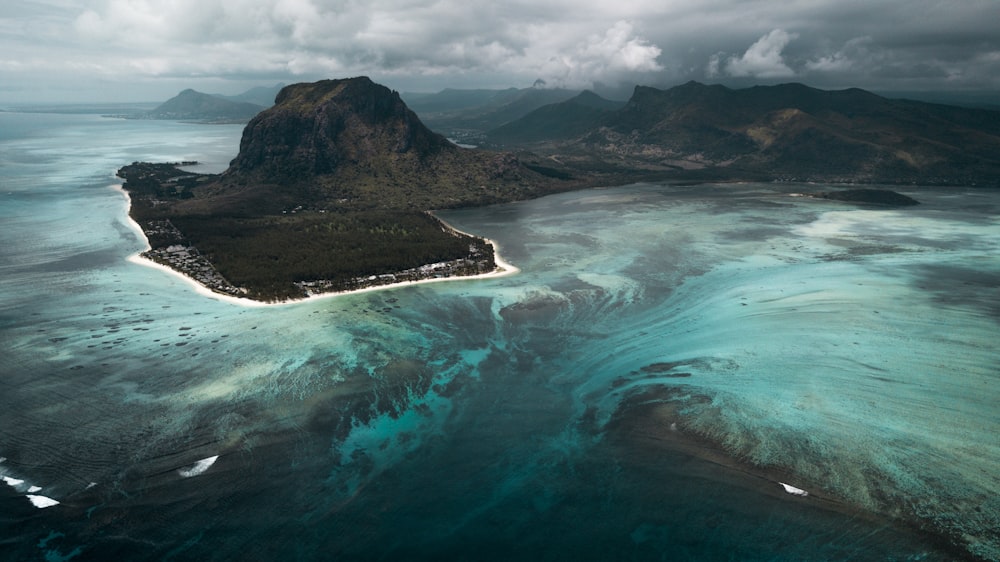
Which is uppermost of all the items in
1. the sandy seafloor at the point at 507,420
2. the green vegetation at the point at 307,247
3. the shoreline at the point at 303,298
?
the green vegetation at the point at 307,247

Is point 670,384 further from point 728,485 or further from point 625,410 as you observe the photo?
point 728,485

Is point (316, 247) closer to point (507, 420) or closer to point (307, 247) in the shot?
point (307, 247)

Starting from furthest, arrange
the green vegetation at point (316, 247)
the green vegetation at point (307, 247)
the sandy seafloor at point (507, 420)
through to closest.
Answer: the green vegetation at point (316, 247) → the green vegetation at point (307, 247) → the sandy seafloor at point (507, 420)

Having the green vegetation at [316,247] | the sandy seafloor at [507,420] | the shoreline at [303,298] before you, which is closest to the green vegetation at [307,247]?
the green vegetation at [316,247]

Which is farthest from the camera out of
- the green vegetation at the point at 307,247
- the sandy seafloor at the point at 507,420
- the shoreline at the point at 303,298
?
the green vegetation at the point at 307,247

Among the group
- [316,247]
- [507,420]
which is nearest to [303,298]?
[316,247]

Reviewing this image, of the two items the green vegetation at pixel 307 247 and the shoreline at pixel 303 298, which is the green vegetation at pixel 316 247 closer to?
the green vegetation at pixel 307 247

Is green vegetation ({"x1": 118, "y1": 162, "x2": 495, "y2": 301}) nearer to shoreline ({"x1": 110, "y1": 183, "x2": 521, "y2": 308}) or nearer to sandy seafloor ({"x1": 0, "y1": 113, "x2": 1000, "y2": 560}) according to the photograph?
shoreline ({"x1": 110, "y1": 183, "x2": 521, "y2": 308})

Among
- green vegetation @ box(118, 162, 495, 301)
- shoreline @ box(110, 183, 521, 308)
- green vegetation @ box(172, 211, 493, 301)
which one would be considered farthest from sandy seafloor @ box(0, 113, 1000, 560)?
green vegetation @ box(172, 211, 493, 301)

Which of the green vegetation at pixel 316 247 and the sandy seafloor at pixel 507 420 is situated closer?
the sandy seafloor at pixel 507 420
